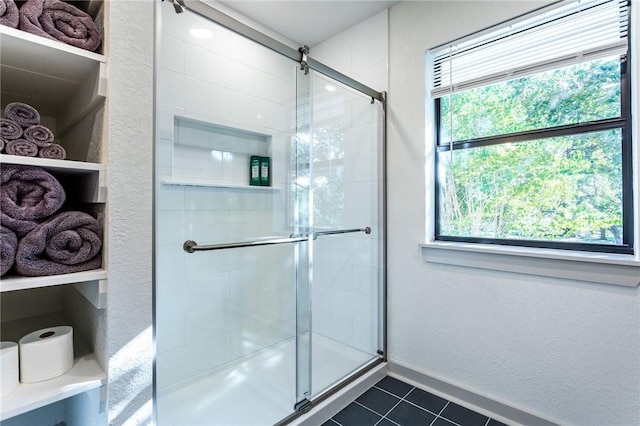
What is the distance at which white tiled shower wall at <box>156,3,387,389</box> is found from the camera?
1506mm

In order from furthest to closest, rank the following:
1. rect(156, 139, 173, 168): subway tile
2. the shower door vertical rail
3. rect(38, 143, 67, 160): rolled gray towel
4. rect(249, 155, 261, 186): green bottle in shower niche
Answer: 1. rect(249, 155, 261, 186): green bottle in shower niche
2. the shower door vertical rail
3. rect(156, 139, 173, 168): subway tile
4. rect(38, 143, 67, 160): rolled gray towel

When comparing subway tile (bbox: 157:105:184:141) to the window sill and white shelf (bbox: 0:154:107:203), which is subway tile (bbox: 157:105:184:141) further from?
the window sill

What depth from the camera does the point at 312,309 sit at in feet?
5.63

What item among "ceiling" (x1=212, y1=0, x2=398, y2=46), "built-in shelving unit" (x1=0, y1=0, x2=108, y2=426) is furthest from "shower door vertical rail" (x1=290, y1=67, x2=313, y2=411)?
"built-in shelving unit" (x1=0, y1=0, x2=108, y2=426)

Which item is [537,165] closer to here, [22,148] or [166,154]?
[166,154]

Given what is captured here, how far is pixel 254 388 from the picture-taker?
5.36 ft

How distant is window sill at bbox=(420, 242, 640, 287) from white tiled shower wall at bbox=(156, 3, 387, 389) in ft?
1.51

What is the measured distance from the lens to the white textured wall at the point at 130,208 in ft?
2.81

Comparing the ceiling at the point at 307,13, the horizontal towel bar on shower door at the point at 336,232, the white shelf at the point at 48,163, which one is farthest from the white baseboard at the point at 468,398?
the ceiling at the point at 307,13

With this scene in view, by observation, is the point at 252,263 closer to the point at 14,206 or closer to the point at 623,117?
the point at 14,206

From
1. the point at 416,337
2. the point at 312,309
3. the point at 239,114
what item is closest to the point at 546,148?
the point at 416,337

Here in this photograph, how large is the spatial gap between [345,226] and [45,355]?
1.44 metres

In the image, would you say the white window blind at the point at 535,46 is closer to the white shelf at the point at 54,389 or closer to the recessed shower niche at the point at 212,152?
the recessed shower niche at the point at 212,152

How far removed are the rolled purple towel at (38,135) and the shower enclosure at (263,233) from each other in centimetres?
47
